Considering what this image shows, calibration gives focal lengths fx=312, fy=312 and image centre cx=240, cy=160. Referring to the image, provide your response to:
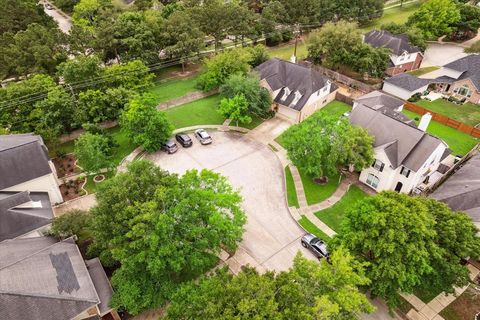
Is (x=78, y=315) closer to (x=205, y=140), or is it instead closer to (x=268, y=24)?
(x=205, y=140)

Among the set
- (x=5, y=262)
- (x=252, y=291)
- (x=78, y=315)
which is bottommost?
(x=78, y=315)

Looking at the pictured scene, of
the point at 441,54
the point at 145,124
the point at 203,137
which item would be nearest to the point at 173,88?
the point at 203,137

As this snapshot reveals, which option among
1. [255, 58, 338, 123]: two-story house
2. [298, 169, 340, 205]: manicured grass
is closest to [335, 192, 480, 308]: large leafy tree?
[298, 169, 340, 205]: manicured grass

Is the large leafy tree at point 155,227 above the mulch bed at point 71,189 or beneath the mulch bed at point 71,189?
above

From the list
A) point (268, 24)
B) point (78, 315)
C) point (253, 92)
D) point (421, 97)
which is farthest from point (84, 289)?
point (268, 24)

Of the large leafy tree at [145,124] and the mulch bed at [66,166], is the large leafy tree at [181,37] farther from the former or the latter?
the mulch bed at [66,166]

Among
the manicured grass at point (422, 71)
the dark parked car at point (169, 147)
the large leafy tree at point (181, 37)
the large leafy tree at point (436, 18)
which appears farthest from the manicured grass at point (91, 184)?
the large leafy tree at point (436, 18)

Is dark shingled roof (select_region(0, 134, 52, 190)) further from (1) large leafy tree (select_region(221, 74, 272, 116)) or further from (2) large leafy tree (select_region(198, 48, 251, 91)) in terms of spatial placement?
(2) large leafy tree (select_region(198, 48, 251, 91))
